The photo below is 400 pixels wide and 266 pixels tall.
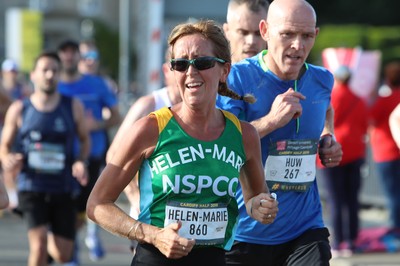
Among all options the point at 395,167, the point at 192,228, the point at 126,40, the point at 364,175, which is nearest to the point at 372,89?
the point at 364,175

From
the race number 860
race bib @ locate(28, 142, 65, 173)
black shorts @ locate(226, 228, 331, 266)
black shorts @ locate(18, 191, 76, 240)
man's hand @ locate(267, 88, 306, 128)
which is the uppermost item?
man's hand @ locate(267, 88, 306, 128)

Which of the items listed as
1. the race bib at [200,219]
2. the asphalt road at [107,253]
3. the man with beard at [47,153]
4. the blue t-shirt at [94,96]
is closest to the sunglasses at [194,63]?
the race bib at [200,219]

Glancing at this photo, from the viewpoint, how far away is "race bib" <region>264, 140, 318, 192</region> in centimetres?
573

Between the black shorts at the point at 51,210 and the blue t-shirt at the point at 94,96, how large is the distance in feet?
7.73

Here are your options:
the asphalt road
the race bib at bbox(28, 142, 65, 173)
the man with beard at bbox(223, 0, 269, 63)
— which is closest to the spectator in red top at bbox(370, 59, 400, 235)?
the asphalt road

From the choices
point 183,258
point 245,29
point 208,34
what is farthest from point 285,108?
point 245,29

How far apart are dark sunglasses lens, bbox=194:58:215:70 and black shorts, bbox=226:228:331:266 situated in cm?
149

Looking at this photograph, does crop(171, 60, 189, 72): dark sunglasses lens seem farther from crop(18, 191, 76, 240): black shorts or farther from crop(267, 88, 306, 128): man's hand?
crop(18, 191, 76, 240): black shorts

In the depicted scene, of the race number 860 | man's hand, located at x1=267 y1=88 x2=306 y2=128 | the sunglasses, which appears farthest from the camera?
man's hand, located at x1=267 y1=88 x2=306 y2=128

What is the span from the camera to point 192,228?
468cm

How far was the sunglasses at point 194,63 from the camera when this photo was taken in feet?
14.9

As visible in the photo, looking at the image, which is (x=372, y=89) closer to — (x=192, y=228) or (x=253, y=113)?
(x=253, y=113)

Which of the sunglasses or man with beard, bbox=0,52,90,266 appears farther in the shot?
man with beard, bbox=0,52,90,266

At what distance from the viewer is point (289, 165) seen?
5.74 meters
